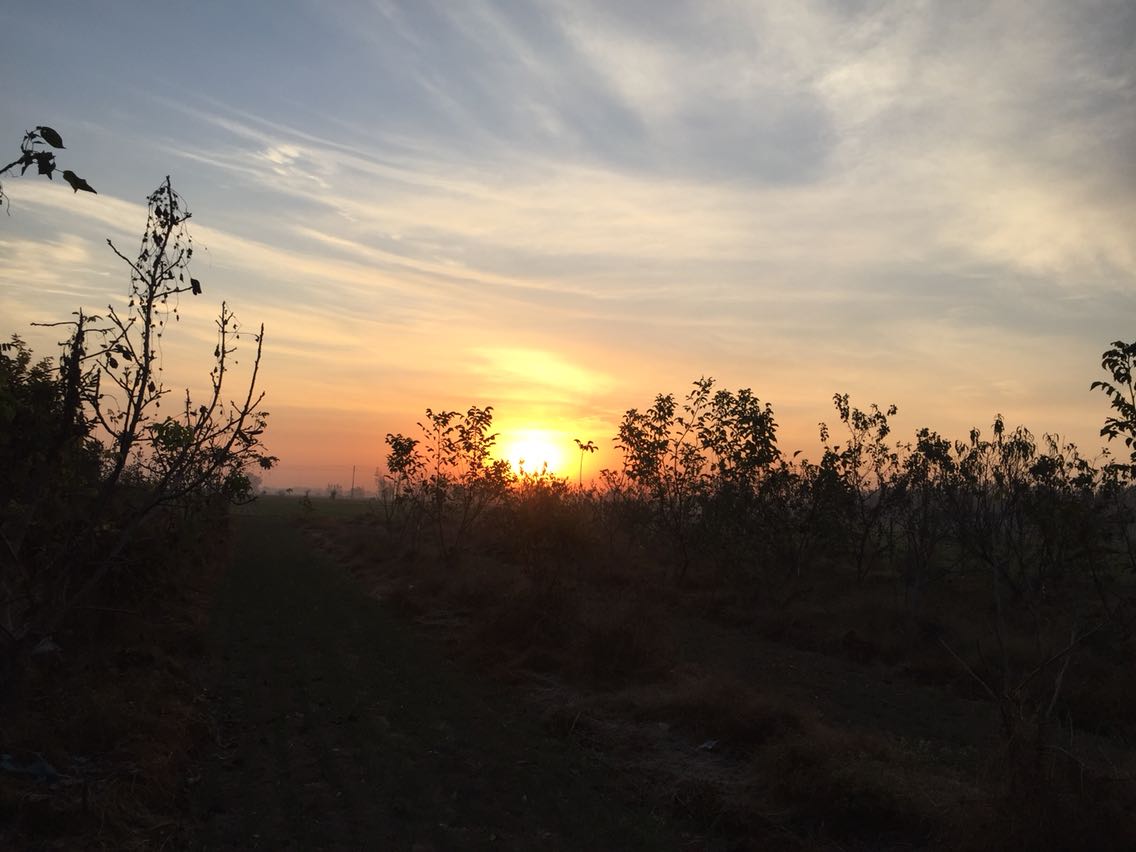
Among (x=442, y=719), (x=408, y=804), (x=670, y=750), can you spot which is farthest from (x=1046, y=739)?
(x=442, y=719)

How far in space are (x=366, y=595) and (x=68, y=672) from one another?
1744 centimetres

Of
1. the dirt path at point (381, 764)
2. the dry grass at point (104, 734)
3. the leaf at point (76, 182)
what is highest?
the leaf at point (76, 182)

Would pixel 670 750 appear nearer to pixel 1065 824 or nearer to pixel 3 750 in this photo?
pixel 1065 824

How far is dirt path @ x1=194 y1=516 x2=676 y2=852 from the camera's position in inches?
349

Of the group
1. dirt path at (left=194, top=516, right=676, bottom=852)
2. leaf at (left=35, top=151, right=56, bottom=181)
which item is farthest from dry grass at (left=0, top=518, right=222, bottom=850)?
leaf at (left=35, top=151, right=56, bottom=181)

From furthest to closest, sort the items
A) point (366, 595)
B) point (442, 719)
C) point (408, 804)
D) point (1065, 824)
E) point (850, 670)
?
point (366, 595) < point (850, 670) < point (442, 719) < point (408, 804) < point (1065, 824)

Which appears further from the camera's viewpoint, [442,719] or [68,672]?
[442,719]

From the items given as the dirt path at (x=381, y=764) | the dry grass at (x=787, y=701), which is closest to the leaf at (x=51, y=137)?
the dirt path at (x=381, y=764)

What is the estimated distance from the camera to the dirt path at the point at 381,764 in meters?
8.86

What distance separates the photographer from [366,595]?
29594mm

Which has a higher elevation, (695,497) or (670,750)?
(695,497)

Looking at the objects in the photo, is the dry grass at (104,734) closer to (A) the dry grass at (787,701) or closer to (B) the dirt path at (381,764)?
(B) the dirt path at (381,764)

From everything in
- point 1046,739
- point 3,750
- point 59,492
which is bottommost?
point 3,750

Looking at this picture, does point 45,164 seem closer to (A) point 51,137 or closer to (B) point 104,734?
(A) point 51,137
